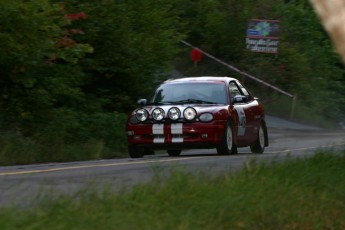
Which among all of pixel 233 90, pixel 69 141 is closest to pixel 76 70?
pixel 69 141

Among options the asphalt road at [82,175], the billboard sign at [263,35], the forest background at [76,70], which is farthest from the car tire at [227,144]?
the billboard sign at [263,35]

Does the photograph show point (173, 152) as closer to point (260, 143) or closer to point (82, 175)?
point (260, 143)

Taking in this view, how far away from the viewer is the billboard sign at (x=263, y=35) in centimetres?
3575

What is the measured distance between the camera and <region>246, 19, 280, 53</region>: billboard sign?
35.8m

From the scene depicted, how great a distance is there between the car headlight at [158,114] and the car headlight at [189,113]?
0.39 meters

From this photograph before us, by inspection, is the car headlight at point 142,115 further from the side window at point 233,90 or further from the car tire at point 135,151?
the side window at point 233,90

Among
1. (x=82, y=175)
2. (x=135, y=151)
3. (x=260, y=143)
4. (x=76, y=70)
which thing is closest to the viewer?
(x=82, y=175)

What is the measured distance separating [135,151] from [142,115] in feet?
2.61

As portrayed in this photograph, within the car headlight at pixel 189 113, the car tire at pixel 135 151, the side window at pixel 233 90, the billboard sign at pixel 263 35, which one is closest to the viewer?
the car headlight at pixel 189 113

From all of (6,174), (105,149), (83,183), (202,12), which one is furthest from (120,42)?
(202,12)

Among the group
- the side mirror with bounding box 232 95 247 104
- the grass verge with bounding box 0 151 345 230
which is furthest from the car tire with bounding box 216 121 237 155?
the grass verge with bounding box 0 151 345 230

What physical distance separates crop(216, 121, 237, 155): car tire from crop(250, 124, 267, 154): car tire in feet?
4.69

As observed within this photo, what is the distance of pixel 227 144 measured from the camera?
19.6 meters

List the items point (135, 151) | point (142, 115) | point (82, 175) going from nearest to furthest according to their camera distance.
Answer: point (82, 175) < point (142, 115) < point (135, 151)
